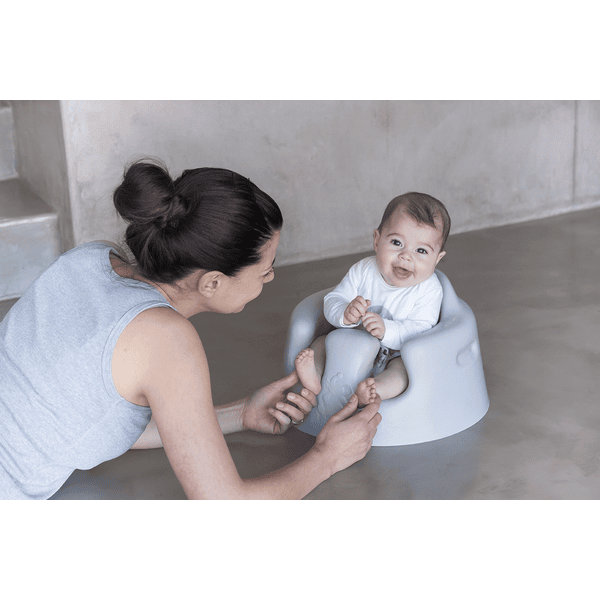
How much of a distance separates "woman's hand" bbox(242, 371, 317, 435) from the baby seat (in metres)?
0.07

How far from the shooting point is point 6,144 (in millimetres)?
4203

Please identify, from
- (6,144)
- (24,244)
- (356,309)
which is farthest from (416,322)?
(6,144)

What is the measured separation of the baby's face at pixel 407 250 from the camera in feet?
7.84

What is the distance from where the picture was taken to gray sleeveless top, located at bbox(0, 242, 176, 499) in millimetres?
1694

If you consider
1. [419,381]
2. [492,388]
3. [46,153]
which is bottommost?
[492,388]

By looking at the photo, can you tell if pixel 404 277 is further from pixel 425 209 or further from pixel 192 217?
pixel 192 217

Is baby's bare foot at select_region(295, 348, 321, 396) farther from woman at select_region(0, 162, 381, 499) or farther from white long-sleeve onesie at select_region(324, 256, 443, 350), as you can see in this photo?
woman at select_region(0, 162, 381, 499)

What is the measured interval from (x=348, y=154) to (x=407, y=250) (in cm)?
192

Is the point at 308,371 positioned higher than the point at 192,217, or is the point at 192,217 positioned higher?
the point at 192,217

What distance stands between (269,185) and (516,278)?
1.39 meters

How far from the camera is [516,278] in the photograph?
149 inches

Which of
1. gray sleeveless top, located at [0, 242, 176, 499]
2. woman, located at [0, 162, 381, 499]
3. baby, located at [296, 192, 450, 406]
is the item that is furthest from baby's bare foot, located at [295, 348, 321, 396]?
gray sleeveless top, located at [0, 242, 176, 499]

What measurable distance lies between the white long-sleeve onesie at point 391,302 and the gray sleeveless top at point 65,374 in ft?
2.91

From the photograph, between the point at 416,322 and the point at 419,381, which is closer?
the point at 419,381
